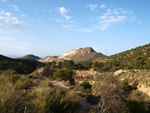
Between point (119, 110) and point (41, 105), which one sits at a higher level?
point (41, 105)

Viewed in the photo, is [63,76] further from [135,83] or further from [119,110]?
[119,110]

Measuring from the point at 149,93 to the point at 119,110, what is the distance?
8567 mm

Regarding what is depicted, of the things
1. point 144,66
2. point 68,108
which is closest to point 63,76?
point 68,108

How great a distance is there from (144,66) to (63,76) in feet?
70.2

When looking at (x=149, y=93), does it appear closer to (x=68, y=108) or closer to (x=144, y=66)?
(x=68, y=108)

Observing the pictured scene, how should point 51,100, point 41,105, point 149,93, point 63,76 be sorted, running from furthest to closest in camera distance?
point 63,76 < point 149,93 < point 51,100 < point 41,105

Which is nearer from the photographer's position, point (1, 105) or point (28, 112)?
point (1, 105)

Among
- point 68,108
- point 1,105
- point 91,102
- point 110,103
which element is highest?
point 1,105

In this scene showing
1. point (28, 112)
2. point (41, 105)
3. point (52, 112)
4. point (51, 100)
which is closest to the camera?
point (28, 112)

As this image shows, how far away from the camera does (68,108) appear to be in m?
4.90

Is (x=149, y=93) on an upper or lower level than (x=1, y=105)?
lower

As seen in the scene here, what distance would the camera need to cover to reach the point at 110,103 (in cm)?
466

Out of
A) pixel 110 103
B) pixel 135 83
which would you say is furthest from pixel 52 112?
pixel 135 83

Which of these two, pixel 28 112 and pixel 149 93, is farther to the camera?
pixel 149 93
